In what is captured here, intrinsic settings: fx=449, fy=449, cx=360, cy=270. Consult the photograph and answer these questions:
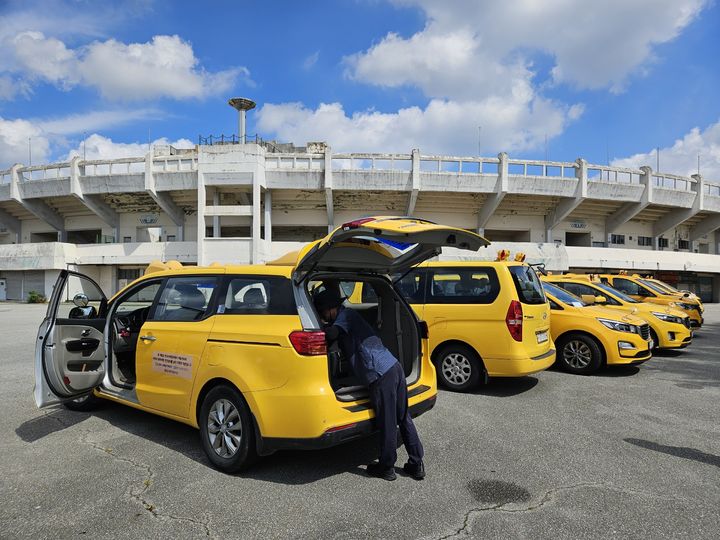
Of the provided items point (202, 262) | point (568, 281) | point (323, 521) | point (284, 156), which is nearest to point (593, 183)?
point (284, 156)

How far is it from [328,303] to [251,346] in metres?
0.77

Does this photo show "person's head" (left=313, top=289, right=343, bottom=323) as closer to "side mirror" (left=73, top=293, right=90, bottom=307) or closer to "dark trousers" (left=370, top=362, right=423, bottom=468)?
"dark trousers" (left=370, top=362, right=423, bottom=468)

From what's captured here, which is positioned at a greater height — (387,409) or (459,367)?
(387,409)

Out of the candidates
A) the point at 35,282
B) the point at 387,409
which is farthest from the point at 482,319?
the point at 35,282

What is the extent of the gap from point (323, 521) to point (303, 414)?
0.71 metres

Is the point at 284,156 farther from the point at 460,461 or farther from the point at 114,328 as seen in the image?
the point at 460,461

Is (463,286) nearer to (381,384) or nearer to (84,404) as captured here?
(381,384)

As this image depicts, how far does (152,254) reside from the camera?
29672mm

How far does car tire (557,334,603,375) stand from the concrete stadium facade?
16827 millimetres

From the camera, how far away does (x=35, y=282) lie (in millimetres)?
32719

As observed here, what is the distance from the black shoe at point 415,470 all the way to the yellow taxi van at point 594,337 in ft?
17.1

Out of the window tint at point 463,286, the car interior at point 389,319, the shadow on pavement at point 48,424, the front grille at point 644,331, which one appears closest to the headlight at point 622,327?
the front grille at point 644,331

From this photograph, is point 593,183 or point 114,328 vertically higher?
point 593,183

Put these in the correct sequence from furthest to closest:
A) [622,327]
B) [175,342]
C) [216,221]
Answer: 1. [216,221]
2. [622,327]
3. [175,342]
